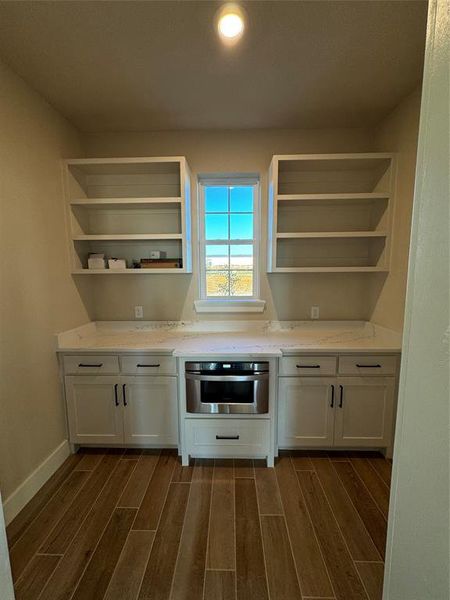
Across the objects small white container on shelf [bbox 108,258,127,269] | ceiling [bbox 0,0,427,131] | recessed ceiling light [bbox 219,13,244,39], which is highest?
ceiling [bbox 0,0,427,131]

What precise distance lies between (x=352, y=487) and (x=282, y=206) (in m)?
2.29

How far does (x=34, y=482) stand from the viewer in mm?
1784

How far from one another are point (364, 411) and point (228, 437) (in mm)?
1089

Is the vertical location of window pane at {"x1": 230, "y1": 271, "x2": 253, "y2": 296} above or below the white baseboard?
above

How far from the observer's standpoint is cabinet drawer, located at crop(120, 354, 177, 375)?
81.6 inches

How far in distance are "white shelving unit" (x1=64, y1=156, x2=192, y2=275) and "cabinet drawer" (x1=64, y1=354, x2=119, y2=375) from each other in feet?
2.37

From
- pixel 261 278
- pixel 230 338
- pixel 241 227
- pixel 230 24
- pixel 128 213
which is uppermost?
pixel 230 24

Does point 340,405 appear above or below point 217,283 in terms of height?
below

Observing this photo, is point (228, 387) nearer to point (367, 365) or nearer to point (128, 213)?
point (367, 365)

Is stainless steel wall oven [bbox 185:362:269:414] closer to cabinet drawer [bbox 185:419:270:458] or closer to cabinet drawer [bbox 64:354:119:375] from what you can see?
cabinet drawer [bbox 185:419:270:458]

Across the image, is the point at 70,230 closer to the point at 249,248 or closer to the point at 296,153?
the point at 249,248

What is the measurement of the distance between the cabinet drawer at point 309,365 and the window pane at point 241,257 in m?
1.01

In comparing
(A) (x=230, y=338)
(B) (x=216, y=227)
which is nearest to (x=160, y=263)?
(B) (x=216, y=227)

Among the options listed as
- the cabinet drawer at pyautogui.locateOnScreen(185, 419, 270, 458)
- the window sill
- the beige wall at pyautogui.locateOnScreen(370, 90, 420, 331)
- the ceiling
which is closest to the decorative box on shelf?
the window sill
